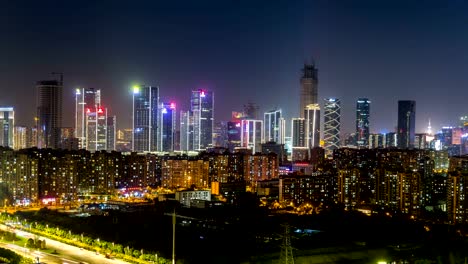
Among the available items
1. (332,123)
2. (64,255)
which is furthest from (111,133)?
(64,255)

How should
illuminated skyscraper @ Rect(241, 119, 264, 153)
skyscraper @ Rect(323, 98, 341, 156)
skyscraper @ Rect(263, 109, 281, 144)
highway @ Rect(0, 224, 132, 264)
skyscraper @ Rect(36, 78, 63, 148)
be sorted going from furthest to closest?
skyscraper @ Rect(263, 109, 281, 144)
illuminated skyscraper @ Rect(241, 119, 264, 153)
skyscraper @ Rect(323, 98, 341, 156)
skyscraper @ Rect(36, 78, 63, 148)
highway @ Rect(0, 224, 132, 264)

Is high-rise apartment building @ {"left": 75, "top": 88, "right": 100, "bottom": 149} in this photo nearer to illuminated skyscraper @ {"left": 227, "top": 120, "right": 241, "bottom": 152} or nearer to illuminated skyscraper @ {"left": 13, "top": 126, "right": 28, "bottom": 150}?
illuminated skyscraper @ {"left": 13, "top": 126, "right": 28, "bottom": 150}

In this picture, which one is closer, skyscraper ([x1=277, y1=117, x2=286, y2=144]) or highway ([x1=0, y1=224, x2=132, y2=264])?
highway ([x1=0, y1=224, x2=132, y2=264])

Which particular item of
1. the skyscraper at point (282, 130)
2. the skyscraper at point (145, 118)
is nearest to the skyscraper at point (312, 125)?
the skyscraper at point (282, 130)

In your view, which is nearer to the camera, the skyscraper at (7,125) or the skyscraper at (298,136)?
the skyscraper at (7,125)

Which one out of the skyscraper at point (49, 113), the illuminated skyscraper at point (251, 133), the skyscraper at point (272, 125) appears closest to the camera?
the skyscraper at point (49, 113)

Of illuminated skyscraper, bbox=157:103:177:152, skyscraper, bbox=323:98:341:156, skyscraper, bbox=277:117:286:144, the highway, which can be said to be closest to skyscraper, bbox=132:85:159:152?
illuminated skyscraper, bbox=157:103:177:152

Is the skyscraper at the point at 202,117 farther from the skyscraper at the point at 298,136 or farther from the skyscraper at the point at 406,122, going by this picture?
the skyscraper at the point at 406,122

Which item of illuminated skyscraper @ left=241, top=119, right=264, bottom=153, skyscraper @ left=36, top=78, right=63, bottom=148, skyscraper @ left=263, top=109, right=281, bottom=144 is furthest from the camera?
skyscraper @ left=263, top=109, right=281, bottom=144
